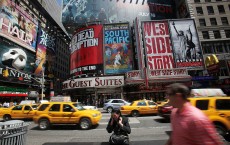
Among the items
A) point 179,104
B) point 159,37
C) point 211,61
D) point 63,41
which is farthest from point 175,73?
point 63,41

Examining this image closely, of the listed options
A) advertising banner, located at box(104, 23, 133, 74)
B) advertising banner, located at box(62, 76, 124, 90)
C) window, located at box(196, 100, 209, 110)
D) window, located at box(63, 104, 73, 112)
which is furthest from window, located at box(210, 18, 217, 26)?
window, located at box(63, 104, 73, 112)

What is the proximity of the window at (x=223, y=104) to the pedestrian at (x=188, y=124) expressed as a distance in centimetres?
642

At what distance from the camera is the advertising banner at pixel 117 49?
44594 mm

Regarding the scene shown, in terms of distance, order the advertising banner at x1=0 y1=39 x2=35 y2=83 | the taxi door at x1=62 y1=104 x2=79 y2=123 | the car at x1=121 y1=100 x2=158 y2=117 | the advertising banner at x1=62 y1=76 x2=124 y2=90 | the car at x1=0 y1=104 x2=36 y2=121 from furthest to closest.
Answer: the advertising banner at x1=0 y1=39 x2=35 y2=83 → the advertising banner at x1=62 y1=76 x2=124 y2=90 → the car at x1=121 y1=100 x2=158 y2=117 → the car at x1=0 y1=104 x2=36 y2=121 → the taxi door at x1=62 y1=104 x2=79 y2=123

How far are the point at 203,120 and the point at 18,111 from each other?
59.8 feet

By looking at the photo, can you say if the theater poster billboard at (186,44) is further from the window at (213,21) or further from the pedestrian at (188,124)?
the pedestrian at (188,124)

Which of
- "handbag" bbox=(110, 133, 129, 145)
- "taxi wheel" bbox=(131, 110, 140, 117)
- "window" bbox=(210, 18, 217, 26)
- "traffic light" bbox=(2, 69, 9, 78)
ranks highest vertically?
"window" bbox=(210, 18, 217, 26)

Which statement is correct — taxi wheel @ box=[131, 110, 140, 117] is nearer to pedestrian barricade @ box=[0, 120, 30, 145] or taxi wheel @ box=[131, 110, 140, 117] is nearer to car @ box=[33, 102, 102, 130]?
car @ box=[33, 102, 102, 130]

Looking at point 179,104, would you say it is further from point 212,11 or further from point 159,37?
point 212,11

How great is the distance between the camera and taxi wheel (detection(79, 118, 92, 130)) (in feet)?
38.9

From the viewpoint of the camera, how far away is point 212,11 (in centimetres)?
4588

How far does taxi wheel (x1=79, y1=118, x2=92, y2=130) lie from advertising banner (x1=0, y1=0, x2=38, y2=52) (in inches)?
1684

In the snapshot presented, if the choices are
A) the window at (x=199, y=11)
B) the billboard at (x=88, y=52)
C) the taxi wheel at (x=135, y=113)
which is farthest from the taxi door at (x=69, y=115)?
the window at (x=199, y=11)

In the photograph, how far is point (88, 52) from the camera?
154ft
